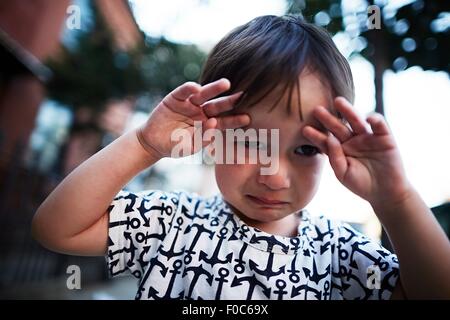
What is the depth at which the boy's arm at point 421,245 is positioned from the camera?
0.52 metres

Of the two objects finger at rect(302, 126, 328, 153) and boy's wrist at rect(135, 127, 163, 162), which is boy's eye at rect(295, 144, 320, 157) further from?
boy's wrist at rect(135, 127, 163, 162)

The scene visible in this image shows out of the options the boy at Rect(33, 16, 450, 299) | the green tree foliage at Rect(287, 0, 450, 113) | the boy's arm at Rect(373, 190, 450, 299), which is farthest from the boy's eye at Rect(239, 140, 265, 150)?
the green tree foliage at Rect(287, 0, 450, 113)

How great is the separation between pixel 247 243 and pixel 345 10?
24.8 inches

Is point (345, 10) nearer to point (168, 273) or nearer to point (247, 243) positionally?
point (247, 243)

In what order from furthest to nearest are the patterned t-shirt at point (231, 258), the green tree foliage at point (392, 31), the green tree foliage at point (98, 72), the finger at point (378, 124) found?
the green tree foliage at point (98, 72)
the green tree foliage at point (392, 31)
the patterned t-shirt at point (231, 258)
the finger at point (378, 124)

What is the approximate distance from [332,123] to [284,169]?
11cm

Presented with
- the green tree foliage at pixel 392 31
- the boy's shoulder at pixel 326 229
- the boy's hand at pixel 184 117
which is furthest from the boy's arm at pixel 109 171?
the green tree foliage at pixel 392 31

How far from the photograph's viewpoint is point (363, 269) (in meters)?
0.62

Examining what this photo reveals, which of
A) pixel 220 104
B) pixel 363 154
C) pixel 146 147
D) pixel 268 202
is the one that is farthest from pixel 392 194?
pixel 146 147

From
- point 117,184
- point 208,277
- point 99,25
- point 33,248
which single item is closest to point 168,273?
point 208,277

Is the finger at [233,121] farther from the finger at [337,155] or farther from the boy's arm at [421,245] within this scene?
the boy's arm at [421,245]
